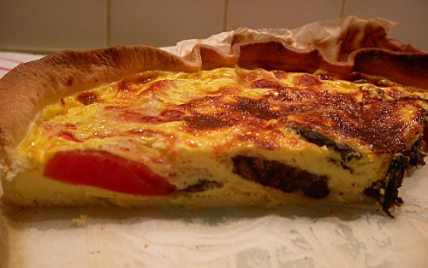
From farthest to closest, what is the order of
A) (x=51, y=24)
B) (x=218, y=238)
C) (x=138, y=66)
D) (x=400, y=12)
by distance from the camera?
1. (x=400, y=12)
2. (x=51, y=24)
3. (x=138, y=66)
4. (x=218, y=238)

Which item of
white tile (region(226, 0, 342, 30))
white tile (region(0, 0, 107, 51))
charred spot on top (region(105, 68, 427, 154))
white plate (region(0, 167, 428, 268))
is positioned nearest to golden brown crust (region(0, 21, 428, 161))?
charred spot on top (region(105, 68, 427, 154))

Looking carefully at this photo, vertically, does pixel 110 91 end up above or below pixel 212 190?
above

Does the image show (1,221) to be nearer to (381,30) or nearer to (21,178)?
(21,178)

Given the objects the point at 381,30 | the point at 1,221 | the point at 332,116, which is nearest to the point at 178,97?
the point at 332,116

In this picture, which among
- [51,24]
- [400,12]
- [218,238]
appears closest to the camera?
[218,238]

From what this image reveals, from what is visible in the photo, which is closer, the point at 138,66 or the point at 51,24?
the point at 138,66

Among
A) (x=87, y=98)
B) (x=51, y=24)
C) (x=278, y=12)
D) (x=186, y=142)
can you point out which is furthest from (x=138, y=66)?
(x=278, y=12)

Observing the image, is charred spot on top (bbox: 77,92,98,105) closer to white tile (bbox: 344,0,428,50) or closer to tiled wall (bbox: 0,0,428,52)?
tiled wall (bbox: 0,0,428,52)

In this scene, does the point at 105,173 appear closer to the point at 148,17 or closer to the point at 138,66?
the point at 138,66
